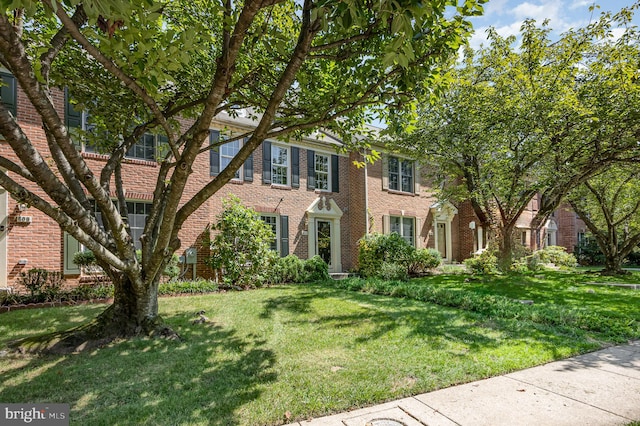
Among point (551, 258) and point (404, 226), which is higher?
point (404, 226)

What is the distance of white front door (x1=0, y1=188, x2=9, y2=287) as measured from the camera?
8.12 m

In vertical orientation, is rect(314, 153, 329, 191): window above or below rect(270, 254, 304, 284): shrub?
above

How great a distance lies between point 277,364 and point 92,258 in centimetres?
697

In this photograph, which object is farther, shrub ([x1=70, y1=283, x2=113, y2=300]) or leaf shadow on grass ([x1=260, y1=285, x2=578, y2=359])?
shrub ([x1=70, y1=283, x2=113, y2=300])

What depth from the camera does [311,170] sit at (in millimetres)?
13805

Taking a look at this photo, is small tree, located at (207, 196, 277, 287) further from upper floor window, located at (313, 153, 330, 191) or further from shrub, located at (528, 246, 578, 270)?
shrub, located at (528, 246, 578, 270)

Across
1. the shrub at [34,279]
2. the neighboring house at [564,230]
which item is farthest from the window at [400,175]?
the shrub at [34,279]

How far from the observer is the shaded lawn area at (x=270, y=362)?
3.00m

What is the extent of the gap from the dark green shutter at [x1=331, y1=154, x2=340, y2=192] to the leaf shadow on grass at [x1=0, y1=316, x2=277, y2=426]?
10.1 metres

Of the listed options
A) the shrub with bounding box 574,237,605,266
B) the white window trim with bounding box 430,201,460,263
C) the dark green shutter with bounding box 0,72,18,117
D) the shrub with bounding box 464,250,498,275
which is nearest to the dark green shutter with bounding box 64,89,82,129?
the dark green shutter with bounding box 0,72,18,117

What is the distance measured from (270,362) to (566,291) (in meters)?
8.94

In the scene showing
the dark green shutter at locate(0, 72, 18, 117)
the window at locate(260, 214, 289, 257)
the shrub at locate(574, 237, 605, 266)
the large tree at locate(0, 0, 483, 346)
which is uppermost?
the dark green shutter at locate(0, 72, 18, 117)

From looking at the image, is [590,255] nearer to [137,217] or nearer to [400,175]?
[400,175]

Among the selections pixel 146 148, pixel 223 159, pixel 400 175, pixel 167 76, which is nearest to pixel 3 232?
pixel 146 148
